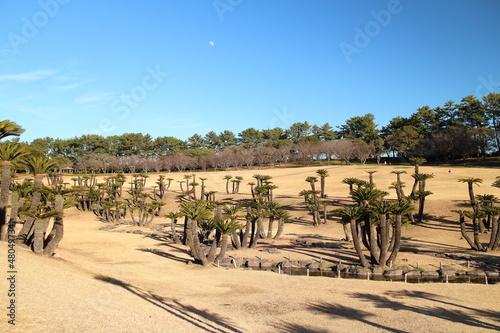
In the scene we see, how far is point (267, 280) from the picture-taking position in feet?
68.8

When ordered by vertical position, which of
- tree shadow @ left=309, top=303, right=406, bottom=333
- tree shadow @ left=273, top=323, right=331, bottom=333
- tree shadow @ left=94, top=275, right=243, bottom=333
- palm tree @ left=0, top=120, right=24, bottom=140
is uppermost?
palm tree @ left=0, top=120, right=24, bottom=140

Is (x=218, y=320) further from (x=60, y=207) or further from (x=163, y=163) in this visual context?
(x=163, y=163)

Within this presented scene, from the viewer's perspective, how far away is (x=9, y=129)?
22422mm

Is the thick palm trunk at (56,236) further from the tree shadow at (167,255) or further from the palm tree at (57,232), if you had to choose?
the tree shadow at (167,255)

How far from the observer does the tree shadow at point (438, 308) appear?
46.6ft

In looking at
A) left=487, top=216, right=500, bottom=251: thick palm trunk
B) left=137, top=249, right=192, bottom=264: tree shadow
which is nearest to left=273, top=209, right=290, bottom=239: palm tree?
left=137, top=249, right=192, bottom=264: tree shadow

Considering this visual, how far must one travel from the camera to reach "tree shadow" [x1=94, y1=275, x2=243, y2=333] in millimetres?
12773

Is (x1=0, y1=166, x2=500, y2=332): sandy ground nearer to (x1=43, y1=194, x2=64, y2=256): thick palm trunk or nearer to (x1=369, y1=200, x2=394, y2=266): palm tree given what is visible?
(x1=43, y1=194, x2=64, y2=256): thick palm trunk

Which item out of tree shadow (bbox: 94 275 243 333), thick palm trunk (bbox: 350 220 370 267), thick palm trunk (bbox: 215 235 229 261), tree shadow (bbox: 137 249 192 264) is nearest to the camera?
tree shadow (bbox: 94 275 243 333)

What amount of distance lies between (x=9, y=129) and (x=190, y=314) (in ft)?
60.1

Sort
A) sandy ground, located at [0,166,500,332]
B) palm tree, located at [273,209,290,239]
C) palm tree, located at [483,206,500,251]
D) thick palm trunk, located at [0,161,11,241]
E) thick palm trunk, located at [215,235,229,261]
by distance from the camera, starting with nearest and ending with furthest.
→ 1. sandy ground, located at [0,166,500,332]
2. thick palm trunk, located at [0,161,11,241]
3. thick palm trunk, located at [215,235,229,261]
4. palm tree, located at [483,206,500,251]
5. palm tree, located at [273,209,290,239]

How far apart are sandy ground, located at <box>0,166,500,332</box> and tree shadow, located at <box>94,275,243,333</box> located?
42 mm

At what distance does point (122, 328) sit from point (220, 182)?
70.5 meters

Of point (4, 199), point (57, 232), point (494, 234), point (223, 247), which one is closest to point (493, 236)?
point (494, 234)
